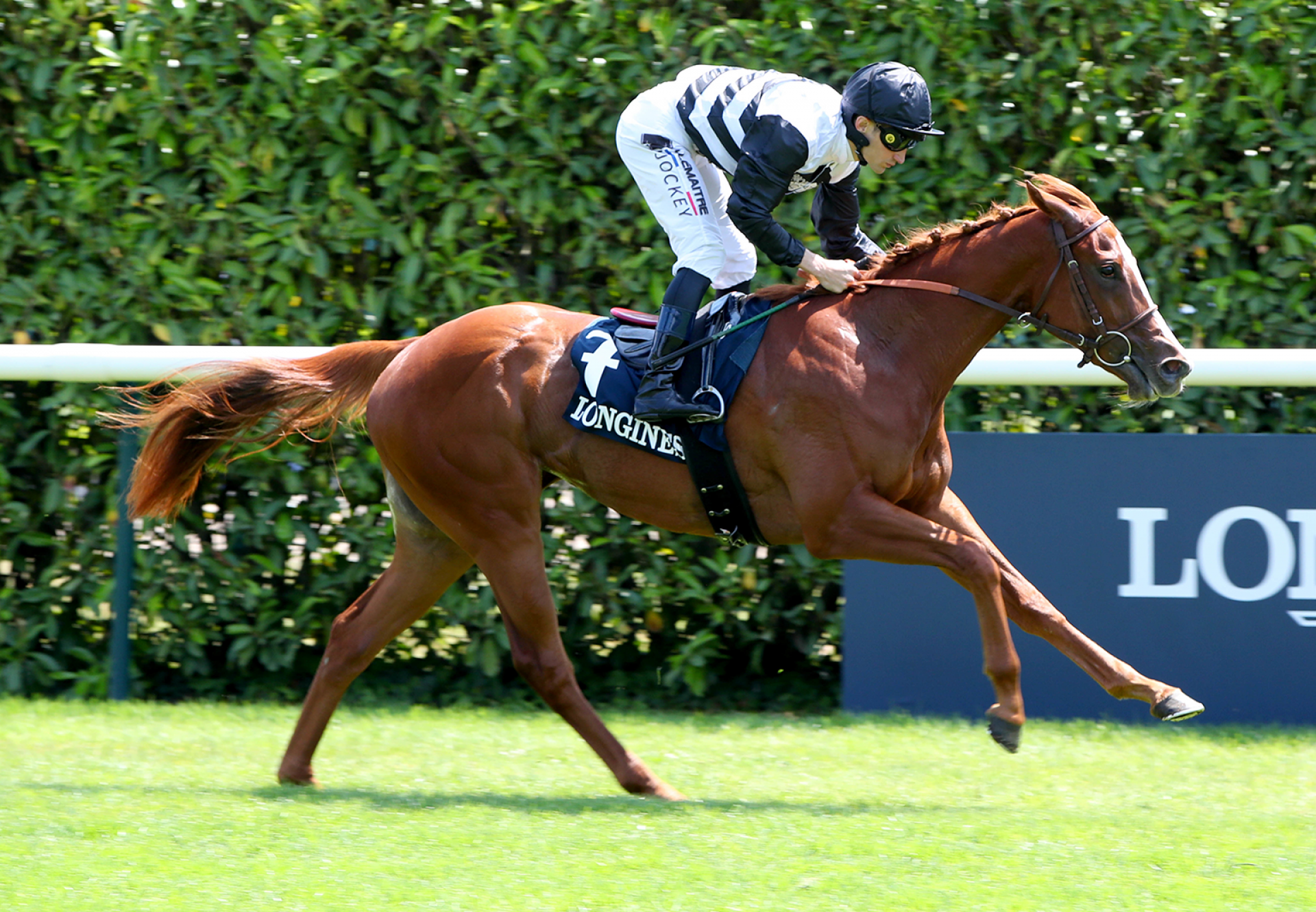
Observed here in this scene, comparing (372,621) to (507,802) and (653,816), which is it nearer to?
(507,802)

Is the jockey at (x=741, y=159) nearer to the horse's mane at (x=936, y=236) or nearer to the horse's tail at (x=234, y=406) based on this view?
the horse's mane at (x=936, y=236)

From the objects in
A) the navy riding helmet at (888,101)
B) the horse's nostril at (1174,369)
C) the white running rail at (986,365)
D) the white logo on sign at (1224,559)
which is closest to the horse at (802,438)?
the horse's nostril at (1174,369)

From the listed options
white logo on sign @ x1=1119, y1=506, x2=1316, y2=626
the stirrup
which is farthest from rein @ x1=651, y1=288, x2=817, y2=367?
white logo on sign @ x1=1119, y1=506, x2=1316, y2=626

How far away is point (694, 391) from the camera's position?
4371 millimetres

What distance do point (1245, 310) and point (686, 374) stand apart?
268 cm

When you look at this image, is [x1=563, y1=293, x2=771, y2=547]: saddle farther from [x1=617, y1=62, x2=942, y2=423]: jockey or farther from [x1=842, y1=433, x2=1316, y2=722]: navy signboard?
[x1=842, y1=433, x2=1316, y2=722]: navy signboard

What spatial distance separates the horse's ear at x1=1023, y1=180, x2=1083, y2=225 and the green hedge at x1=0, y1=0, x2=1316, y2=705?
1.55 m

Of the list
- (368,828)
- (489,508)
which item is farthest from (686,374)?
(368,828)

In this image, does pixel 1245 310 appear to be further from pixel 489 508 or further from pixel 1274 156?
pixel 489 508

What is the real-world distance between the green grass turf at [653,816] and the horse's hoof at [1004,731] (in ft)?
0.73

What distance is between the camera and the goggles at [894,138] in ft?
13.9

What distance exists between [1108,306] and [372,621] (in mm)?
2515

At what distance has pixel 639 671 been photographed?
6.26m

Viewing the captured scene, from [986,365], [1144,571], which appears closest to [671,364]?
[986,365]
